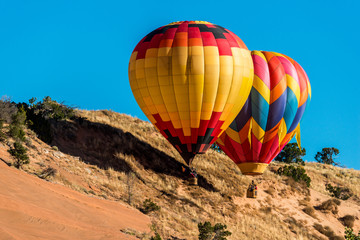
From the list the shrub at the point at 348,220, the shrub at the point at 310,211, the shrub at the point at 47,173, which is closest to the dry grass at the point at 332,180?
the shrub at the point at 348,220

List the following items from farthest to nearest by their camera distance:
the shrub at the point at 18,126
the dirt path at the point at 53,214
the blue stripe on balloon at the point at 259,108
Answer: the blue stripe on balloon at the point at 259,108, the shrub at the point at 18,126, the dirt path at the point at 53,214

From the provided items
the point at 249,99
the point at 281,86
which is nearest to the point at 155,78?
the point at 249,99

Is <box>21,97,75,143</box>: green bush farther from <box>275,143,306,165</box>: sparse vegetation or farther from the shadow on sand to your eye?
<box>275,143,306,165</box>: sparse vegetation

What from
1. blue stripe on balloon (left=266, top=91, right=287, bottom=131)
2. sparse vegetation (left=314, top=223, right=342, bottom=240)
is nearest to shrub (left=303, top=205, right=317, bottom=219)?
sparse vegetation (left=314, top=223, right=342, bottom=240)

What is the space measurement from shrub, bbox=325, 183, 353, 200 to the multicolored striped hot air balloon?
530 inches

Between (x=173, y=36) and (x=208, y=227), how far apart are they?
13399 mm

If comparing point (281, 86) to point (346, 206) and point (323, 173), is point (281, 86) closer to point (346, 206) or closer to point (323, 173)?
point (346, 206)

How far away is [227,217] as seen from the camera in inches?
1266

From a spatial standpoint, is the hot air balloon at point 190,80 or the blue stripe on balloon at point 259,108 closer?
the hot air balloon at point 190,80

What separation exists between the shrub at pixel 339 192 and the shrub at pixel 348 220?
5406 mm

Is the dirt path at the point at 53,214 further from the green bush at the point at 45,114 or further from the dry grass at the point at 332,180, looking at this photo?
the dry grass at the point at 332,180

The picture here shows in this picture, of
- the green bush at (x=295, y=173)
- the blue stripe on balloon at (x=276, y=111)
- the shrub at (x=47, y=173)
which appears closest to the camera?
the shrub at (x=47, y=173)

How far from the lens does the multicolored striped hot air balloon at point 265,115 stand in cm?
3441

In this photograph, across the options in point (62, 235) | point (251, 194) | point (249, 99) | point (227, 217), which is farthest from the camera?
point (251, 194)
